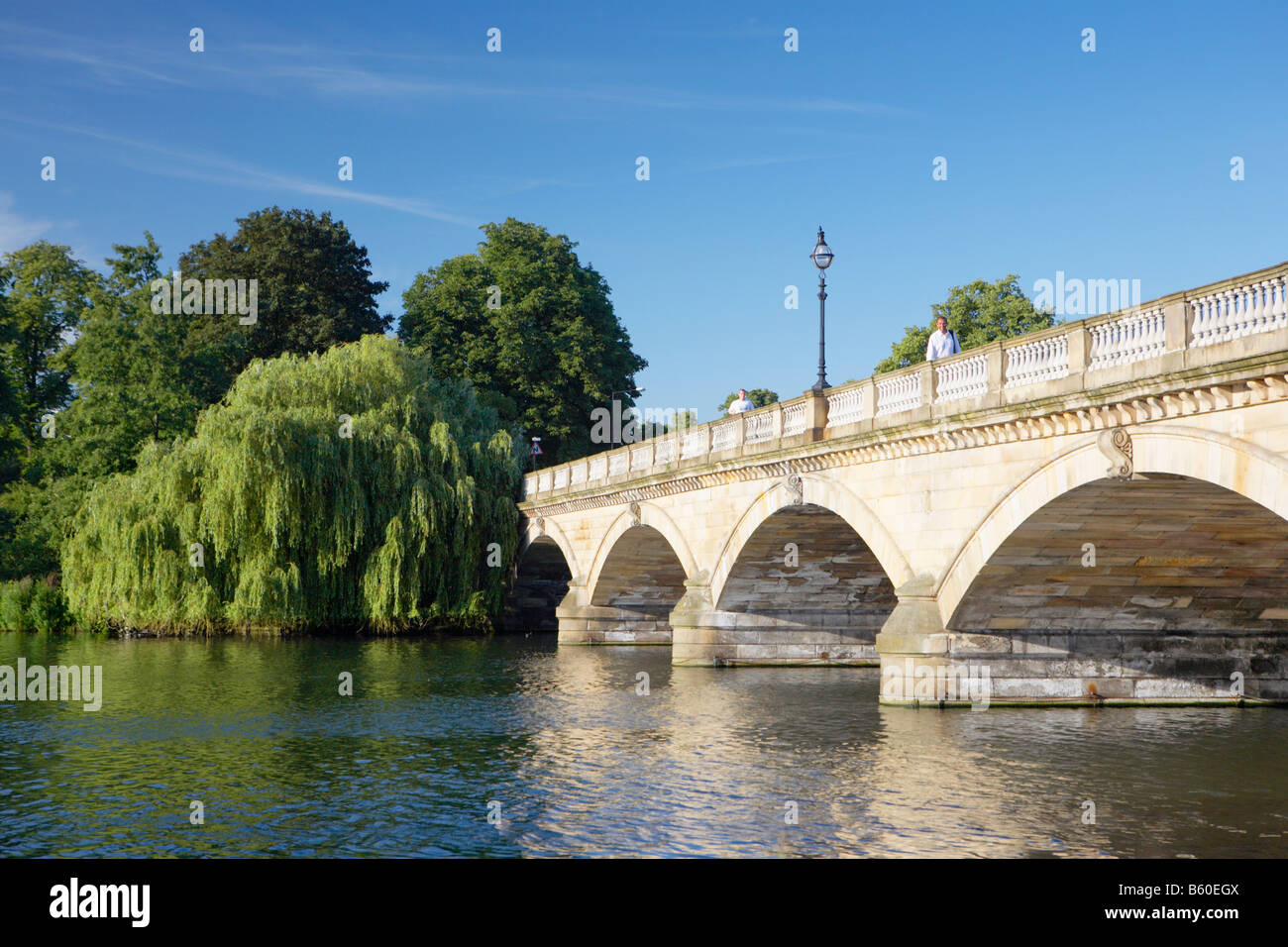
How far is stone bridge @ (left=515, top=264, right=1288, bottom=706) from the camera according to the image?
14.1 m

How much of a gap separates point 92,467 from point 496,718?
2734 cm

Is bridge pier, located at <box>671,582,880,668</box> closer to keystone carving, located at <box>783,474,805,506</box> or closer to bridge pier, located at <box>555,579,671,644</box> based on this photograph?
keystone carving, located at <box>783,474,805,506</box>

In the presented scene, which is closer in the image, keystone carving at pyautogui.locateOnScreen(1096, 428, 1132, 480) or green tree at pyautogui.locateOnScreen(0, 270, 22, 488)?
keystone carving at pyautogui.locateOnScreen(1096, 428, 1132, 480)

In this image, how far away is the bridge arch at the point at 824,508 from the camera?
21156 mm

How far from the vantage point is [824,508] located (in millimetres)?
23938

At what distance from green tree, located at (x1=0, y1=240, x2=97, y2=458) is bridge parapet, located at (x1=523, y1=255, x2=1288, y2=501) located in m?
35.7

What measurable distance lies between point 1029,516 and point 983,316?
37.9 metres

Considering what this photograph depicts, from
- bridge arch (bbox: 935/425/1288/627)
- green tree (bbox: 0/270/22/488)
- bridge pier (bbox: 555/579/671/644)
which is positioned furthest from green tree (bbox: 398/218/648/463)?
bridge arch (bbox: 935/425/1288/627)

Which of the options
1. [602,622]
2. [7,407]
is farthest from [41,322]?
[602,622]

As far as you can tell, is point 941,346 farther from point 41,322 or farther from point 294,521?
point 41,322

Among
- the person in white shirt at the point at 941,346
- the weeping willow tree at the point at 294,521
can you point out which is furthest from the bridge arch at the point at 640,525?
the person in white shirt at the point at 941,346

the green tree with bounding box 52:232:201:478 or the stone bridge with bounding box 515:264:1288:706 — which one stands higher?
the green tree with bounding box 52:232:201:478
